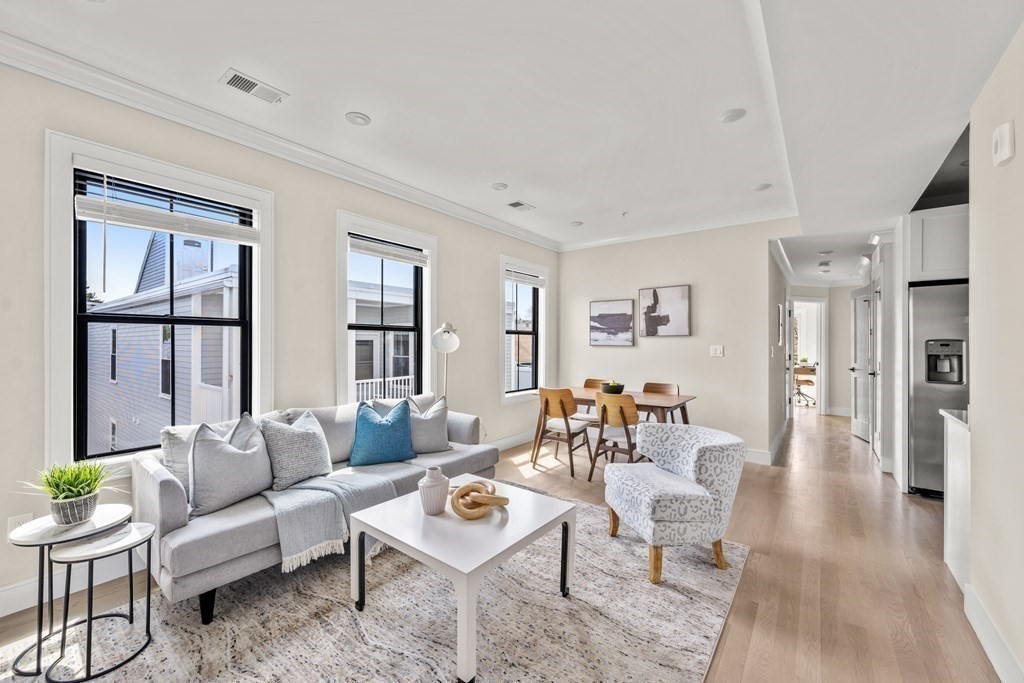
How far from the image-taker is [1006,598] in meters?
1.65

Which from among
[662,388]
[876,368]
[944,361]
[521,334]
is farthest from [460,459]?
[876,368]

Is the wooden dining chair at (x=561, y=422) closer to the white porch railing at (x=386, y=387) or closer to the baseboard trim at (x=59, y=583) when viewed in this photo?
the white porch railing at (x=386, y=387)

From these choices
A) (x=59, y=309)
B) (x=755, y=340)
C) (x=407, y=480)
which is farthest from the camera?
(x=755, y=340)

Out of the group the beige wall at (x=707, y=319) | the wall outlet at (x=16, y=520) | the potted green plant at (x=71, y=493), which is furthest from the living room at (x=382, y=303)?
the beige wall at (x=707, y=319)

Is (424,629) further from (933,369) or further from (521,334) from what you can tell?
(933,369)

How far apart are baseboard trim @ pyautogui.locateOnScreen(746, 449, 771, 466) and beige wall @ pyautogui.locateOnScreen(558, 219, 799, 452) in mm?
51

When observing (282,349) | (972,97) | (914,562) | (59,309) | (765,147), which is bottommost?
(914,562)

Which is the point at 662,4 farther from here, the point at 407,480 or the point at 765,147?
the point at 407,480

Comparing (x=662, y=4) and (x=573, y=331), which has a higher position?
(x=662, y=4)

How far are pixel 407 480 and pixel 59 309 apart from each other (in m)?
2.01

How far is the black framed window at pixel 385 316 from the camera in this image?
371 cm

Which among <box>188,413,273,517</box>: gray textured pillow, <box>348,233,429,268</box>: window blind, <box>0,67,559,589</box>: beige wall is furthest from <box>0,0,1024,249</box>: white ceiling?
<box>188,413,273,517</box>: gray textured pillow

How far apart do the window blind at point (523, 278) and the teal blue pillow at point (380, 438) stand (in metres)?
2.47

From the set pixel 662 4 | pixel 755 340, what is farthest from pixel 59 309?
pixel 755 340
